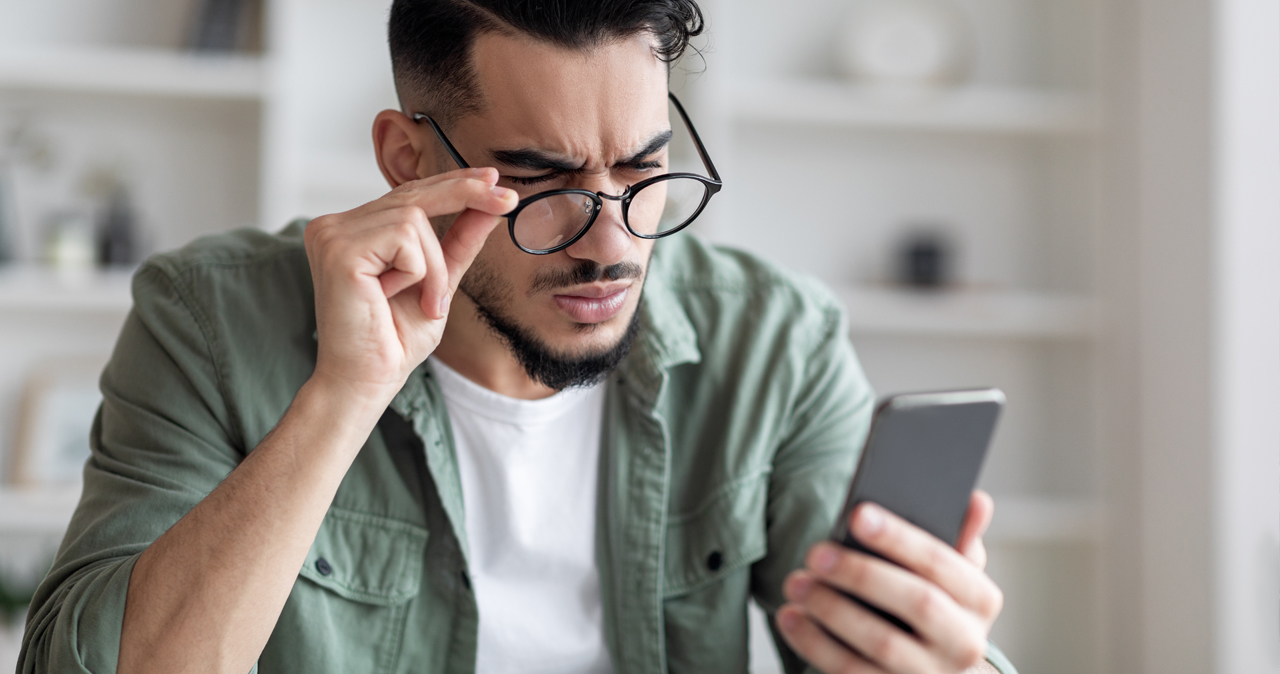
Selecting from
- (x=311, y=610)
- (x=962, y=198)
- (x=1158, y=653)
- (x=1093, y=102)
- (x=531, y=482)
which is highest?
(x=1093, y=102)

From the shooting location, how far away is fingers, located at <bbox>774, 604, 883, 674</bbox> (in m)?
0.77

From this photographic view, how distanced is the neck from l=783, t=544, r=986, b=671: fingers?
0.56 metres

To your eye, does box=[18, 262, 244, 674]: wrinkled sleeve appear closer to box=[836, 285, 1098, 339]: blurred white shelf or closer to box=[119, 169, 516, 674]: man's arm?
box=[119, 169, 516, 674]: man's arm

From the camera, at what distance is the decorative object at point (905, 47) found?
242 centimetres

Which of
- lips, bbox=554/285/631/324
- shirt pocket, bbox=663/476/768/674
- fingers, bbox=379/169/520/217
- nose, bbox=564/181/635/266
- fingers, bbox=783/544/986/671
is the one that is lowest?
shirt pocket, bbox=663/476/768/674

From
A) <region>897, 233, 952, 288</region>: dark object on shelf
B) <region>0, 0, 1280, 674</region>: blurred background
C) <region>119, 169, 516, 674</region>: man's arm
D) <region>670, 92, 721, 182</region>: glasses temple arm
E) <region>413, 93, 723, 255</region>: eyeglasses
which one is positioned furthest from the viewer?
<region>897, 233, 952, 288</region>: dark object on shelf

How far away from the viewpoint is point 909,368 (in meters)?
2.62

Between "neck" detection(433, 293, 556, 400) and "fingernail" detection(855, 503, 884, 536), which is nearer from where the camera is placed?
"fingernail" detection(855, 503, 884, 536)

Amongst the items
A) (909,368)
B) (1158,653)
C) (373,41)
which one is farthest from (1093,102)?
(373,41)

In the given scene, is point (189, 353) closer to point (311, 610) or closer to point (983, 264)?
point (311, 610)

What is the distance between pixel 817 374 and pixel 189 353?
78 cm

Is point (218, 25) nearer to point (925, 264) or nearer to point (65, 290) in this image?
point (65, 290)


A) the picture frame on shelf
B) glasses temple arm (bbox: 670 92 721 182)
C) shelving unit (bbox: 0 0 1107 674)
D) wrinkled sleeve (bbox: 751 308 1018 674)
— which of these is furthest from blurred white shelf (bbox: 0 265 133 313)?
wrinkled sleeve (bbox: 751 308 1018 674)

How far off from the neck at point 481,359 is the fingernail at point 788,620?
0.53m
